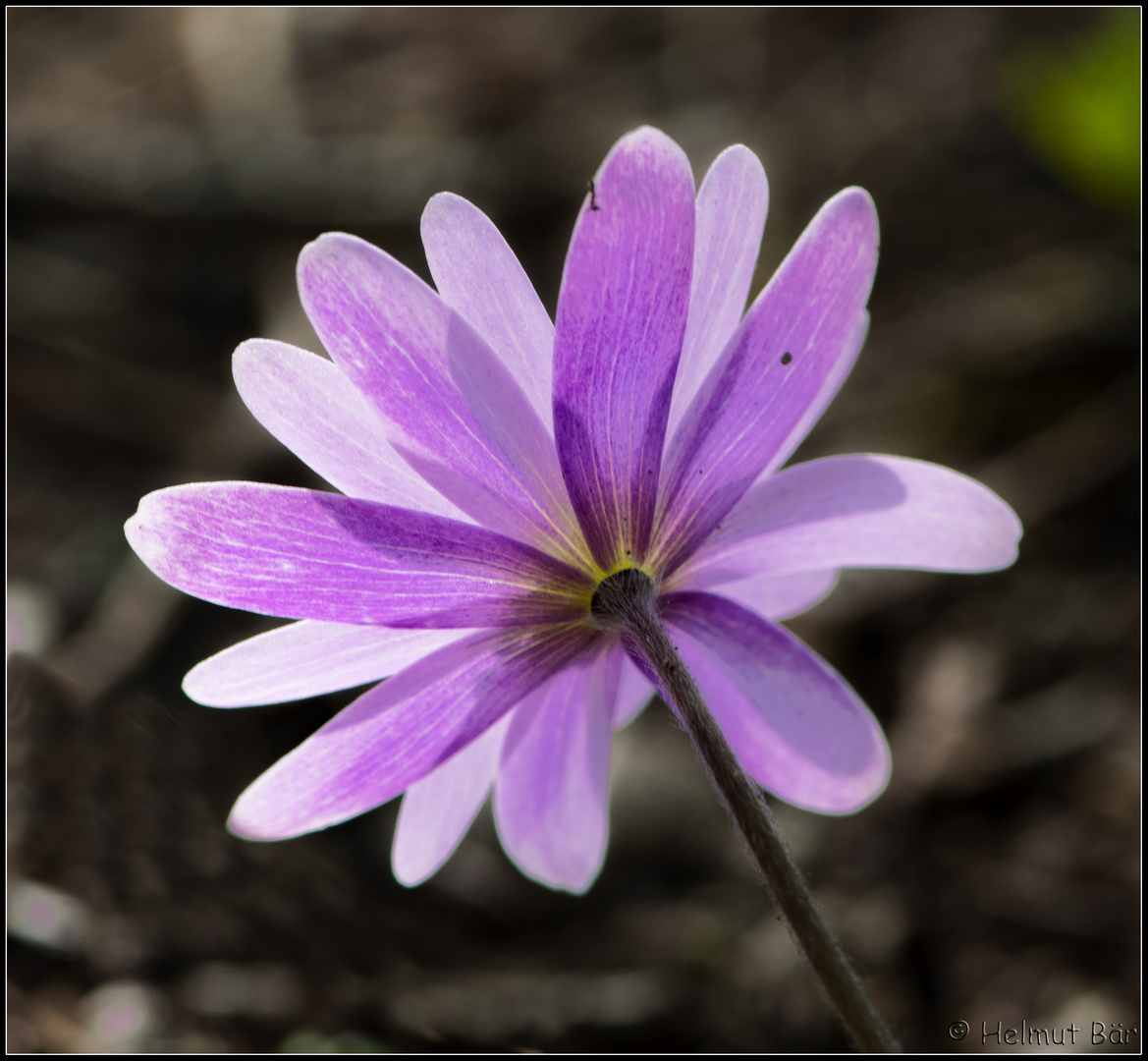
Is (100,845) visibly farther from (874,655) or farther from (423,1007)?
(874,655)

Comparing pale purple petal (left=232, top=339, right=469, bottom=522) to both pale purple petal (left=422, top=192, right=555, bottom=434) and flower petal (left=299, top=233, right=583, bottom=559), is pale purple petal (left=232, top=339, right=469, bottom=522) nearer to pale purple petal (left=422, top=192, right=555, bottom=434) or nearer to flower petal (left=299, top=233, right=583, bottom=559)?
flower petal (left=299, top=233, right=583, bottom=559)

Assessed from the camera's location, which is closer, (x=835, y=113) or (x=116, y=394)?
(x=116, y=394)

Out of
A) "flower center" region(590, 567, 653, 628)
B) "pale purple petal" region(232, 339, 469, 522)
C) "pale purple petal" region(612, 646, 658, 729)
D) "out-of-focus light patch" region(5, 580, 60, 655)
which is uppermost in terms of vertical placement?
"out-of-focus light patch" region(5, 580, 60, 655)

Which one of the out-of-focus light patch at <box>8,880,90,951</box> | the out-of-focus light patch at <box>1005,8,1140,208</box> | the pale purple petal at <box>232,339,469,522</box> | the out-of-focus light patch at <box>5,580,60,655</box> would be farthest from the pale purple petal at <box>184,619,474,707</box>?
the out-of-focus light patch at <box>1005,8,1140,208</box>

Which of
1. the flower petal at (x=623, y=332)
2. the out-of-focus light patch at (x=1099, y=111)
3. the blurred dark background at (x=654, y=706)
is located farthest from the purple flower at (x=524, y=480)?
the out-of-focus light patch at (x=1099, y=111)

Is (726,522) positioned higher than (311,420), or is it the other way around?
(311,420)

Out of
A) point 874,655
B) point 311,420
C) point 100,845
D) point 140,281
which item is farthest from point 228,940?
point 140,281

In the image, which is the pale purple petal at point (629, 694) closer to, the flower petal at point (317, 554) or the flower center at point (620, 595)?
the flower center at point (620, 595)
